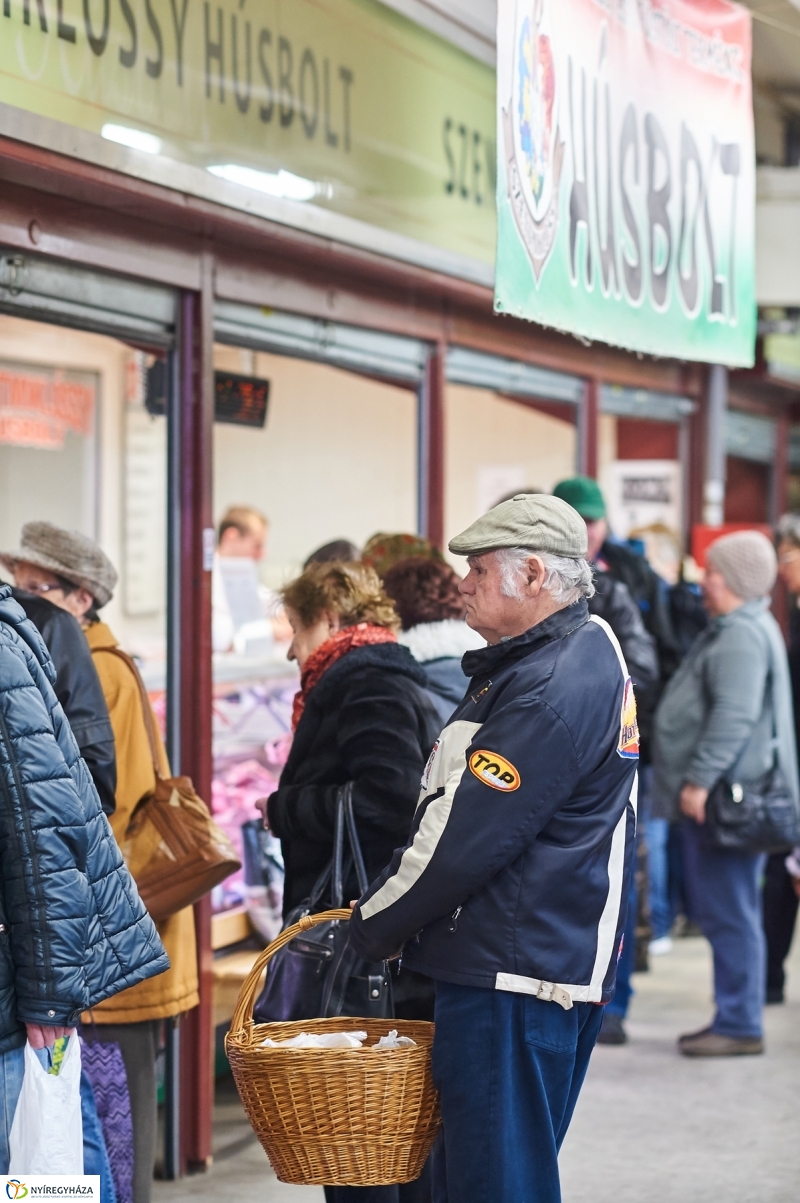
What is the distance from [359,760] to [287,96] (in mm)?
2621

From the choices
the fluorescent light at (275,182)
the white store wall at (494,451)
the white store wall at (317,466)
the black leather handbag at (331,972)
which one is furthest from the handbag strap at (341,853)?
the white store wall at (494,451)

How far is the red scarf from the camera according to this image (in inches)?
155

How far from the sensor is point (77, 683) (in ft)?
12.6

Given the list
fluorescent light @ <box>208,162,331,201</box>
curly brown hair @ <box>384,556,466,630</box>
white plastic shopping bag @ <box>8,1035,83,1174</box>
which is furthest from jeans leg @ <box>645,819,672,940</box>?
white plastic shopping bag @ <box>8,1035,83,1174</box>

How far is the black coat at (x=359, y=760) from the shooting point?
3742mm

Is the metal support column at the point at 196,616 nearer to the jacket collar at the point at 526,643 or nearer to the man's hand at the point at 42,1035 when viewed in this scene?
the jacket collar at the point at 526,643

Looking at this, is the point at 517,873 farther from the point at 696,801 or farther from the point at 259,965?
the point at 696,801

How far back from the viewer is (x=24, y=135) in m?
3.88

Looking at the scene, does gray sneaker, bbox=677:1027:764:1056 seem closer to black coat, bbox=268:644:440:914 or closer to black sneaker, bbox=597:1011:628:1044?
black sneaker, bbox=597:1011:628:1044

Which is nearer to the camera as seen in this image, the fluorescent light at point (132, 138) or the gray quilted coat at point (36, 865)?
the gray quilted coat at point (36, 865)

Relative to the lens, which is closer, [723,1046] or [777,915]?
[723,1046]

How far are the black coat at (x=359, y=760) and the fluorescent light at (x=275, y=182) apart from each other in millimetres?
1718

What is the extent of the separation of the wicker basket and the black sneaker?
3.29 m

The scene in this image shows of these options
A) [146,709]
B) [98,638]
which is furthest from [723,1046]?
[98,638]
